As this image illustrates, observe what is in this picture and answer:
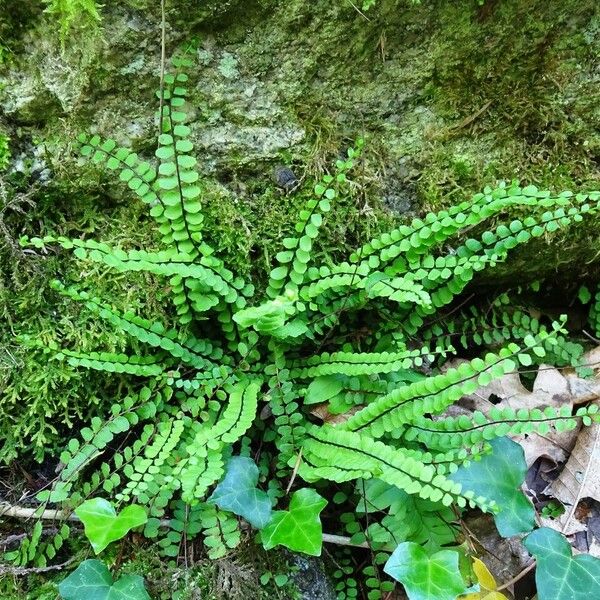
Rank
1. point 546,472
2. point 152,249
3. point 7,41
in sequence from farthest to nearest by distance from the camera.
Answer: point 546,472 → point 152,249 → point 7,41

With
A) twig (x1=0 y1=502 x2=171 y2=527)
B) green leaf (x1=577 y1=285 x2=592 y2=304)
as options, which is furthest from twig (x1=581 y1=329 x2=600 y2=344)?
twig (x1=0 y1=502 x2=171 y2=527)

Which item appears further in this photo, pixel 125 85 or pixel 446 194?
pixel 446 194

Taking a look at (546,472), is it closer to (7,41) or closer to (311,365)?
(311,365)

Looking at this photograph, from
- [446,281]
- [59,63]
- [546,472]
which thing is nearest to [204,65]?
[59,63]

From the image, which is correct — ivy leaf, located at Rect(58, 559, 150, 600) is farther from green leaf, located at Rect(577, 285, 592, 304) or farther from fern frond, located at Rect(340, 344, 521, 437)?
green leaf, located at Rect(577, 285, 592, 304)

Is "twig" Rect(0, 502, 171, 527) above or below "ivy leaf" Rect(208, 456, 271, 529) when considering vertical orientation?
below

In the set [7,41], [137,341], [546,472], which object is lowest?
[546,472]

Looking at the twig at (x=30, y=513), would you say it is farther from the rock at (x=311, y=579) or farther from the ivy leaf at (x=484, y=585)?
the ivy leaf at (x=484, y=585)
